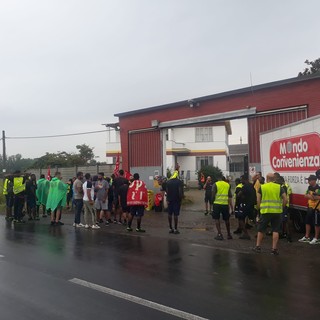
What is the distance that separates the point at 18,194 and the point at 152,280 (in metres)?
9.57

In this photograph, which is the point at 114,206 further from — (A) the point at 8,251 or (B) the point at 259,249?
(B) the point at 259,249

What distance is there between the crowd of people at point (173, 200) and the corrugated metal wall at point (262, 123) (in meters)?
2.22

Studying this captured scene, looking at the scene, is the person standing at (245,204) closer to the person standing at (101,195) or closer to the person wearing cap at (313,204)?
the person wearing cap at (313,204)

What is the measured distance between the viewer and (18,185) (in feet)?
46.9

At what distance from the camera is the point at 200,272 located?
673 cm

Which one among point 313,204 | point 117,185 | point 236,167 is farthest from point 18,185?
point 236,167

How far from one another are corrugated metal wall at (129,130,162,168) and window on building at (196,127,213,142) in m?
23.7

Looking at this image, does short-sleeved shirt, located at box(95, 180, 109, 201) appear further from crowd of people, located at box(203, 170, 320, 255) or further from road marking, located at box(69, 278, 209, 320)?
road marking, located at box(69, 278, 209, 320)

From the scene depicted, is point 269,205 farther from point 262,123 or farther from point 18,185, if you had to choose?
point 18,185

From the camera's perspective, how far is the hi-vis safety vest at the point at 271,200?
8375mm

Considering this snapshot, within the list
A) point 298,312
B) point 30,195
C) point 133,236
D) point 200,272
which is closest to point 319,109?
point 133,236

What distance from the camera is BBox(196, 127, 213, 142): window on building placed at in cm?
4312

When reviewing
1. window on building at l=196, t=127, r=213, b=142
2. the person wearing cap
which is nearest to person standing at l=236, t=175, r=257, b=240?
the person wearing cap

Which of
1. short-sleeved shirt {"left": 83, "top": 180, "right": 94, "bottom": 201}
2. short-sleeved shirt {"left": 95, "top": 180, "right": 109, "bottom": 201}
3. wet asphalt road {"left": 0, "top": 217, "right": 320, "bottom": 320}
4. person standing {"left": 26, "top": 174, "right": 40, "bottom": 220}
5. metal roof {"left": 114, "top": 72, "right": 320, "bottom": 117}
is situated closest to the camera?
wet asphalt road {"left": 0, "top": 217, "right": 320, "bottom": 320}
